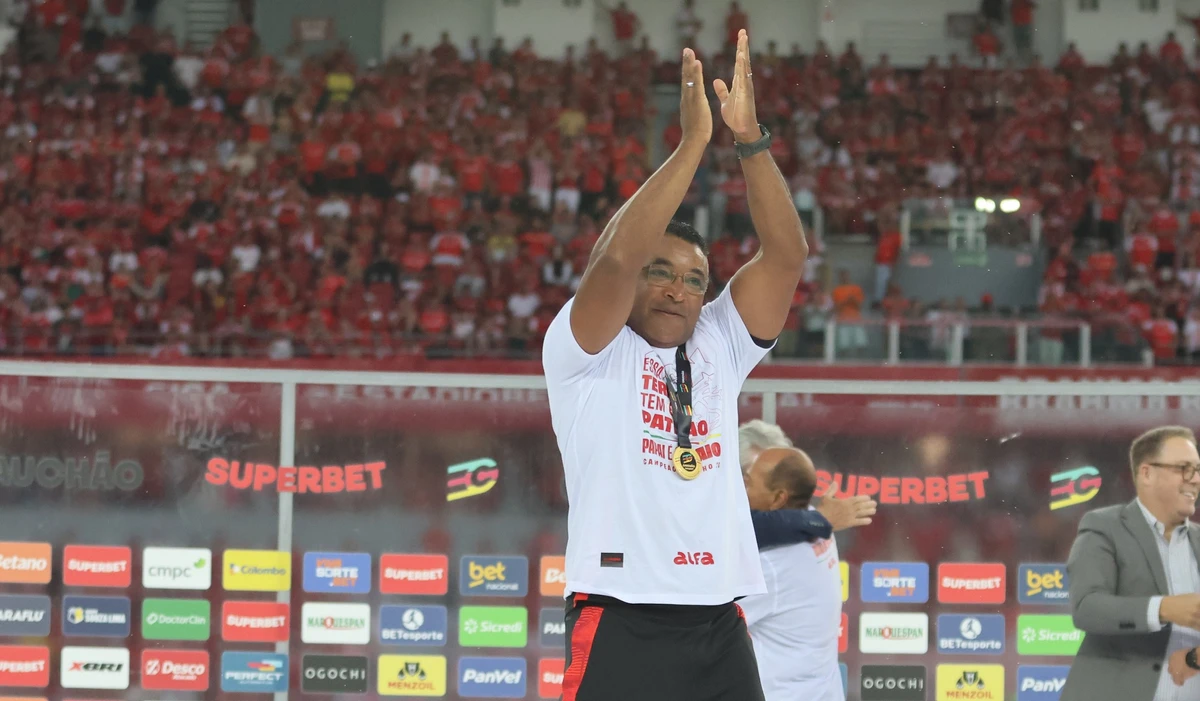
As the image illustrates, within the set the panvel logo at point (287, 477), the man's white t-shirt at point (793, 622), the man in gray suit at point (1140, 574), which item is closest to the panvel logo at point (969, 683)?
the man in gray suit at point (1140, 574)

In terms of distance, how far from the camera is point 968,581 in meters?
5.85

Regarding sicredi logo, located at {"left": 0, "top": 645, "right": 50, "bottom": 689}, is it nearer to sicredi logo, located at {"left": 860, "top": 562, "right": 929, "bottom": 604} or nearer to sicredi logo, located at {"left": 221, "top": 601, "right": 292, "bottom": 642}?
sicredi logo, located at {"left": 221, "top": 601, "right": 292, "bottom": 642}

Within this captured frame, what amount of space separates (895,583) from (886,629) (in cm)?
20

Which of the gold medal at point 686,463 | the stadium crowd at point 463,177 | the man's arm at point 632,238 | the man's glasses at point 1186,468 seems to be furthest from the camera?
the stadium crowd at point 463,177

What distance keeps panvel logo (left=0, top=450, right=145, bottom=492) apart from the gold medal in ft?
11.8

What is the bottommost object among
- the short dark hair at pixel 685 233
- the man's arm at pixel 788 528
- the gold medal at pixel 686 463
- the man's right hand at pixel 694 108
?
the man's arm at pixel 788 528

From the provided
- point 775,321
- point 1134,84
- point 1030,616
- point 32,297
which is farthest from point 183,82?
point 775,321

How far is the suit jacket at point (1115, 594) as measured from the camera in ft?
15.6

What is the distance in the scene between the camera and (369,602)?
5.86 meters

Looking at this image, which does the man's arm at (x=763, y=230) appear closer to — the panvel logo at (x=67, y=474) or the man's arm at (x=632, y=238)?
the man's arm at (x=632, y=238)

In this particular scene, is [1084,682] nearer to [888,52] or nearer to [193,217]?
[193,217]

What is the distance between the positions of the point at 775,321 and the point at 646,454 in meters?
0.50

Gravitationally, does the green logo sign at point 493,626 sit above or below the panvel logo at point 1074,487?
below

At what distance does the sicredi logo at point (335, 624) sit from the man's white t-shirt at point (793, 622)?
236 centimetres
